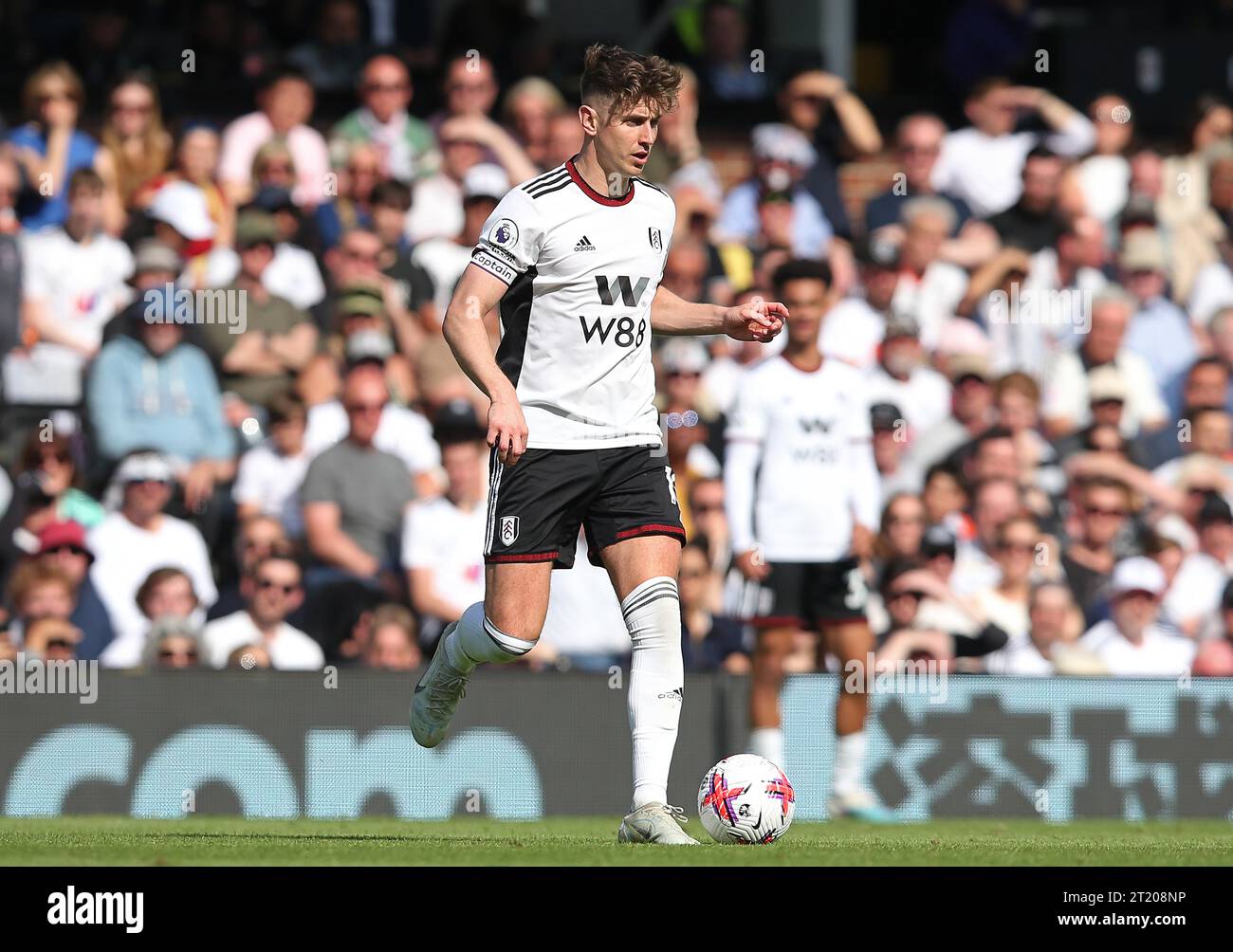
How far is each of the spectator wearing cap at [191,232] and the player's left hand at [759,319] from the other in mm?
5811

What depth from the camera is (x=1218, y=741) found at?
36.7 ft

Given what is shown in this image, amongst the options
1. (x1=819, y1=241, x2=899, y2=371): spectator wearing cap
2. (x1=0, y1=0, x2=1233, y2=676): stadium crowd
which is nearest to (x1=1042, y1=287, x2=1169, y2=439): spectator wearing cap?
(x1=0, y1=0, x2=1233, y2=676): stadium crowd

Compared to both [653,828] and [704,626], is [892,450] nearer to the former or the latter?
[704,626]

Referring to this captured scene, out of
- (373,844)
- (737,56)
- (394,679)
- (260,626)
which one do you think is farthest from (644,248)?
(737,56)

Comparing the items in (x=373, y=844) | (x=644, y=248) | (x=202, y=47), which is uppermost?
(x=202, y=47)

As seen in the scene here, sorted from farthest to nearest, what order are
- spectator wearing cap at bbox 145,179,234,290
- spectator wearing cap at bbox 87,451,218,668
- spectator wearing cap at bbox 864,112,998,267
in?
spectator wearing cap at bbox 864,112,998,267 < spectator wearing cap at bbox 145,179,234,290 < spectator wearing cap at bbox 87,451,218,668

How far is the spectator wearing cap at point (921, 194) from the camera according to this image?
575 inches

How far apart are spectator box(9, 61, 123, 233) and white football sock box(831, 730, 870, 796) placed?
17.5 feet

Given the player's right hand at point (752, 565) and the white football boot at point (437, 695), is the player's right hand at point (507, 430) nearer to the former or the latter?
the white football boot at point (437, 695)

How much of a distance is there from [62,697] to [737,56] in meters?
7.51

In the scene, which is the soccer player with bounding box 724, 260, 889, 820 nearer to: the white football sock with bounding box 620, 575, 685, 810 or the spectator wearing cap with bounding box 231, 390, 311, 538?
the spectator wearing cap with bounding box 231, 390, 311, 538

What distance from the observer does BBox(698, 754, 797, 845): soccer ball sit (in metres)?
7.92

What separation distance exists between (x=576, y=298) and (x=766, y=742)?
11.7 feet

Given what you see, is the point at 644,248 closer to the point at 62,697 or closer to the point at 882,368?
the point at 62,697
